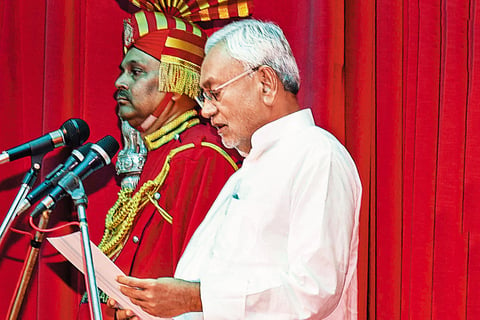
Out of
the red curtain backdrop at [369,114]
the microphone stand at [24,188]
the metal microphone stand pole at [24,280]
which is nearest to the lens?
the microphone stand at [24,188]

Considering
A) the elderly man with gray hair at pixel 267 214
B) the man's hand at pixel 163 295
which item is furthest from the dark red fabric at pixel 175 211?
the man's hand at pixel 163 295

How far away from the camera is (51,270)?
2.39m

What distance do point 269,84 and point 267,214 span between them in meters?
0.34

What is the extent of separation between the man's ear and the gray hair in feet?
0.04

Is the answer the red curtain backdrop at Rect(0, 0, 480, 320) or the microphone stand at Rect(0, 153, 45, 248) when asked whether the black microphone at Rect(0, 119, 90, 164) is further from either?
the red curtain backdrop at Rect(0, 0, 480, 320)

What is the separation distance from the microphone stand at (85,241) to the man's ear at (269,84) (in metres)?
0.49

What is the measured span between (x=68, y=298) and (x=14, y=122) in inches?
24.3

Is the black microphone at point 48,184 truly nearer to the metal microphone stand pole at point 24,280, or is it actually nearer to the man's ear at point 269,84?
the metal microphone stand pole at point 24,280

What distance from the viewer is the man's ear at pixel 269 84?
70.6 inches

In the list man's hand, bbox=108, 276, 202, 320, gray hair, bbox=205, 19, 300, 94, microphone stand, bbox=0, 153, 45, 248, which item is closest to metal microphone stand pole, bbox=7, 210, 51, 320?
microphone stand, bbox=0, 153, 45, 248

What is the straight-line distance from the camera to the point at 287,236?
1622mm
